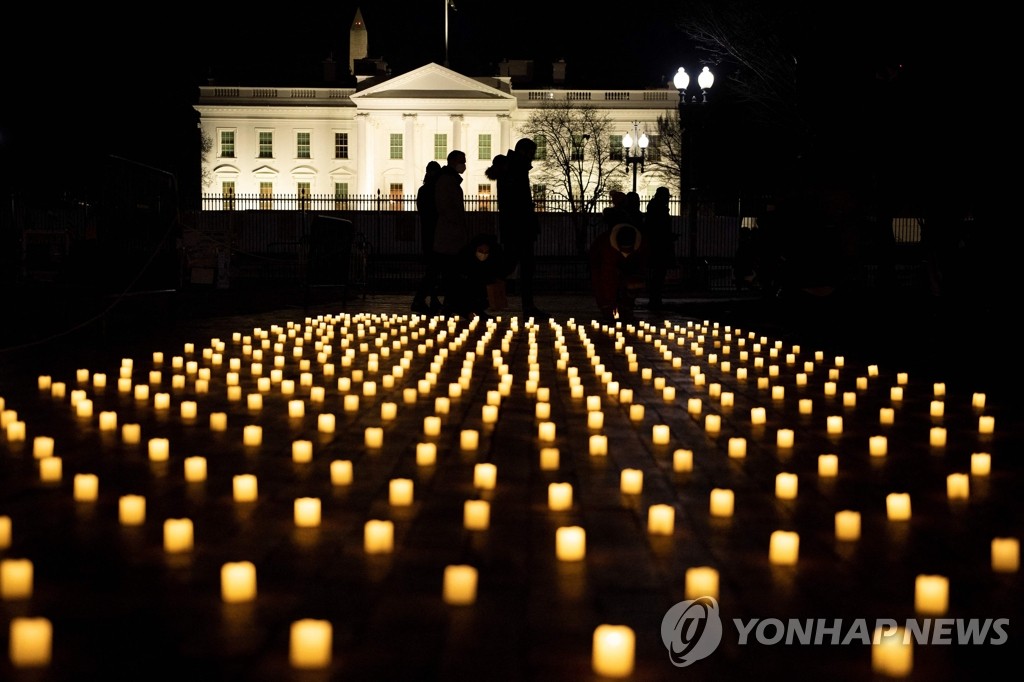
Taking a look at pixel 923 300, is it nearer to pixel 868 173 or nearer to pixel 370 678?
pixel 868 173

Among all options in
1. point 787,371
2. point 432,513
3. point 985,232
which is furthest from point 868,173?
point 432,513

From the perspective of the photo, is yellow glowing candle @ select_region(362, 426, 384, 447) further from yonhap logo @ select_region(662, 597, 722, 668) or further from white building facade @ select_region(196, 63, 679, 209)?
white building facade @ select_region(196, 63, 679, 209)

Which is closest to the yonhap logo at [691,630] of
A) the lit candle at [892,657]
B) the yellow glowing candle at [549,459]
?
the lit candle at [892,657]

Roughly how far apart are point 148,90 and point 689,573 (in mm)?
46106

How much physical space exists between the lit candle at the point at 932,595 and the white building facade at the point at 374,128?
6676 cm

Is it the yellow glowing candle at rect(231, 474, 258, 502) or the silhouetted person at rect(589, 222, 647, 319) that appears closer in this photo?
the yellow glowing candle at rect(231, 474, 258, 502)

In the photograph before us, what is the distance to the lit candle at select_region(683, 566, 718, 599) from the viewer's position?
2834 mm

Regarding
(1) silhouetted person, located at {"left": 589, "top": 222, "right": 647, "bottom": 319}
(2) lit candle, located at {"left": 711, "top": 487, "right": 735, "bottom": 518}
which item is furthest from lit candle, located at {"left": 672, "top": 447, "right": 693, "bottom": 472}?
(1) silhouetted person, located at {"left": 589, "top": 222, "right": 647, "bottom": 319}

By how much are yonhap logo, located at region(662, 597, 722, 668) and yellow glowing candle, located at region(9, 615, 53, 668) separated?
1.31 meters

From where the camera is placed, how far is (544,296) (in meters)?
25.6

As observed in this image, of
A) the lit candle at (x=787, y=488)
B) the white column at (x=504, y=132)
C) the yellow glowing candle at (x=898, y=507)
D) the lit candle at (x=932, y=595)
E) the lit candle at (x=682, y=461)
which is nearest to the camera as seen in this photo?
the lit candle at (x=932, y=595)

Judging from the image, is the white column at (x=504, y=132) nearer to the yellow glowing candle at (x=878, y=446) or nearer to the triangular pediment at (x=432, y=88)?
the triangular pediment at (x=432, y=88)

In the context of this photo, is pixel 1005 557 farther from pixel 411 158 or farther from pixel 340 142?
pixel 340 142

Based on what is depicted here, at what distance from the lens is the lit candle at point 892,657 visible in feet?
7.83
